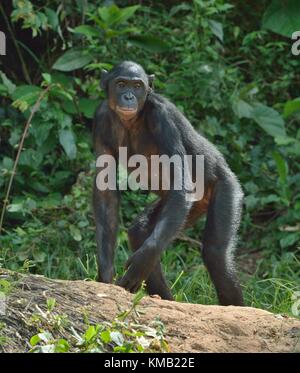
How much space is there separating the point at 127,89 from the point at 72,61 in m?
3.02

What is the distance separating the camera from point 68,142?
1060cm

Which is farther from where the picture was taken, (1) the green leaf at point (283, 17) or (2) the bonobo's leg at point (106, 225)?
(1) the green leaf at point (283, 17)

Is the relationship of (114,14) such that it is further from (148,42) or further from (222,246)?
(222,246)

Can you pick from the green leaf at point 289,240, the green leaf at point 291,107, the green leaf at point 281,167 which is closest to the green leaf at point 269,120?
the green leaf at point 291,107

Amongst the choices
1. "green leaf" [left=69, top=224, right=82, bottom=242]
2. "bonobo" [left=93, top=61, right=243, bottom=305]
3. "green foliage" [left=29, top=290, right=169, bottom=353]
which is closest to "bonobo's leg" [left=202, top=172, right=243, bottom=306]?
"bonobo" [left=93, top=61, right=243, bottom=305]

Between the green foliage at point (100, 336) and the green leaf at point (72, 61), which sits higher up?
the green leaf at point (72, 61)

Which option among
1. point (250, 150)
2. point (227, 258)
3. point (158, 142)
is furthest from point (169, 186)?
point (250, 150)

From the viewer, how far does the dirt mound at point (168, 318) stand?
596cm

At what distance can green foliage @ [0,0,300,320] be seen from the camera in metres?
10.3

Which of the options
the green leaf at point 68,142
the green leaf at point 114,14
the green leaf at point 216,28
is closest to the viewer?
the green leaf at point 68,142

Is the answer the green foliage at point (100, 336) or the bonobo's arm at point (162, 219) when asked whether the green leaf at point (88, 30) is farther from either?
the green foliage at point (100, 336)

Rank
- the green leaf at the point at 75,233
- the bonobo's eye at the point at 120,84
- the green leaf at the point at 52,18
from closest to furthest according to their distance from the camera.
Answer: the bonobo's eye at the point at 120,84 < the green leaf at the point at 75,233 < the green leaf at the point at 52,18

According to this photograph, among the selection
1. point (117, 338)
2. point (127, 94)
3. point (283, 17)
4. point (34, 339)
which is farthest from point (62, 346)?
point (283, 17)

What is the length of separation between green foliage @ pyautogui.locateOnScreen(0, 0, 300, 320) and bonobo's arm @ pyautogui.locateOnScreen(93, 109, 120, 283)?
56.2 inches
